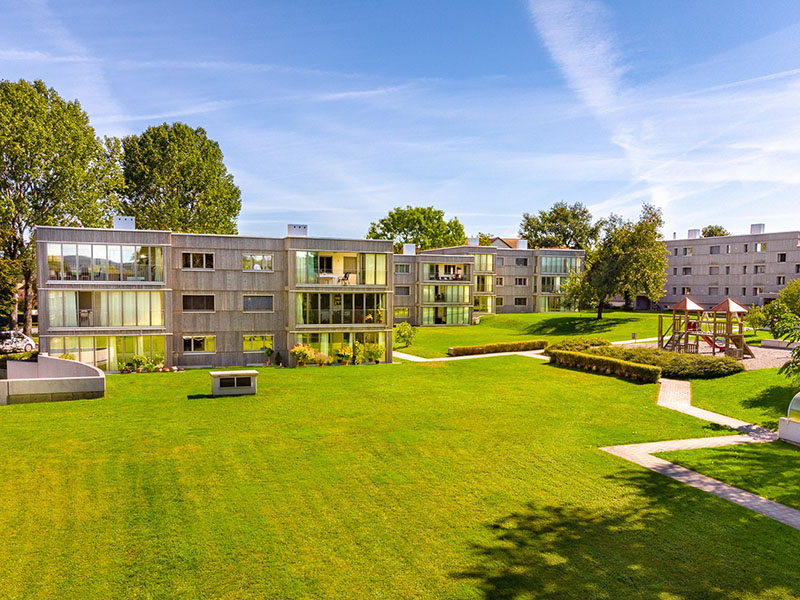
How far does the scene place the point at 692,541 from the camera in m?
11.1

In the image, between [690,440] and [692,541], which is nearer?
[692,541]

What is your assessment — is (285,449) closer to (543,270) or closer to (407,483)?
(407,483)

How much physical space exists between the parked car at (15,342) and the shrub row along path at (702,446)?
154ft

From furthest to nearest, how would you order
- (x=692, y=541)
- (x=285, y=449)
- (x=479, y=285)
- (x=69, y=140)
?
(x=479, y=285)
(x=69, y=140)
(x=285, y=449)
(x=692, y=541)

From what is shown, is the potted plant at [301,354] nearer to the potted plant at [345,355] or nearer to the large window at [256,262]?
the potted plant at [345,355]

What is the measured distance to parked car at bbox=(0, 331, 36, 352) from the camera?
42.2m

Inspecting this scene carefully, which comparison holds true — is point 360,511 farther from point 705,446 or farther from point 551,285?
point 551,285

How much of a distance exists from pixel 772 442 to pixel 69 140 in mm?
55475

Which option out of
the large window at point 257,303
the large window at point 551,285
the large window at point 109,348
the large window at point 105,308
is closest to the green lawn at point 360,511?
the large window at point 109,348

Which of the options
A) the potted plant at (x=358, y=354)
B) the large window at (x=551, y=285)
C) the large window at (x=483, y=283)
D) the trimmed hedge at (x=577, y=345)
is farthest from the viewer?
the large window at (x=551, y=285)

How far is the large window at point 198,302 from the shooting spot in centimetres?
3422

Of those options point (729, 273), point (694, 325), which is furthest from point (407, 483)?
point (729, 273)

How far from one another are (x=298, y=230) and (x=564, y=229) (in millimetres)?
82075

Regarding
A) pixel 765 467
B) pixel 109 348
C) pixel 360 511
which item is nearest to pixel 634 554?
pixel 360 511
